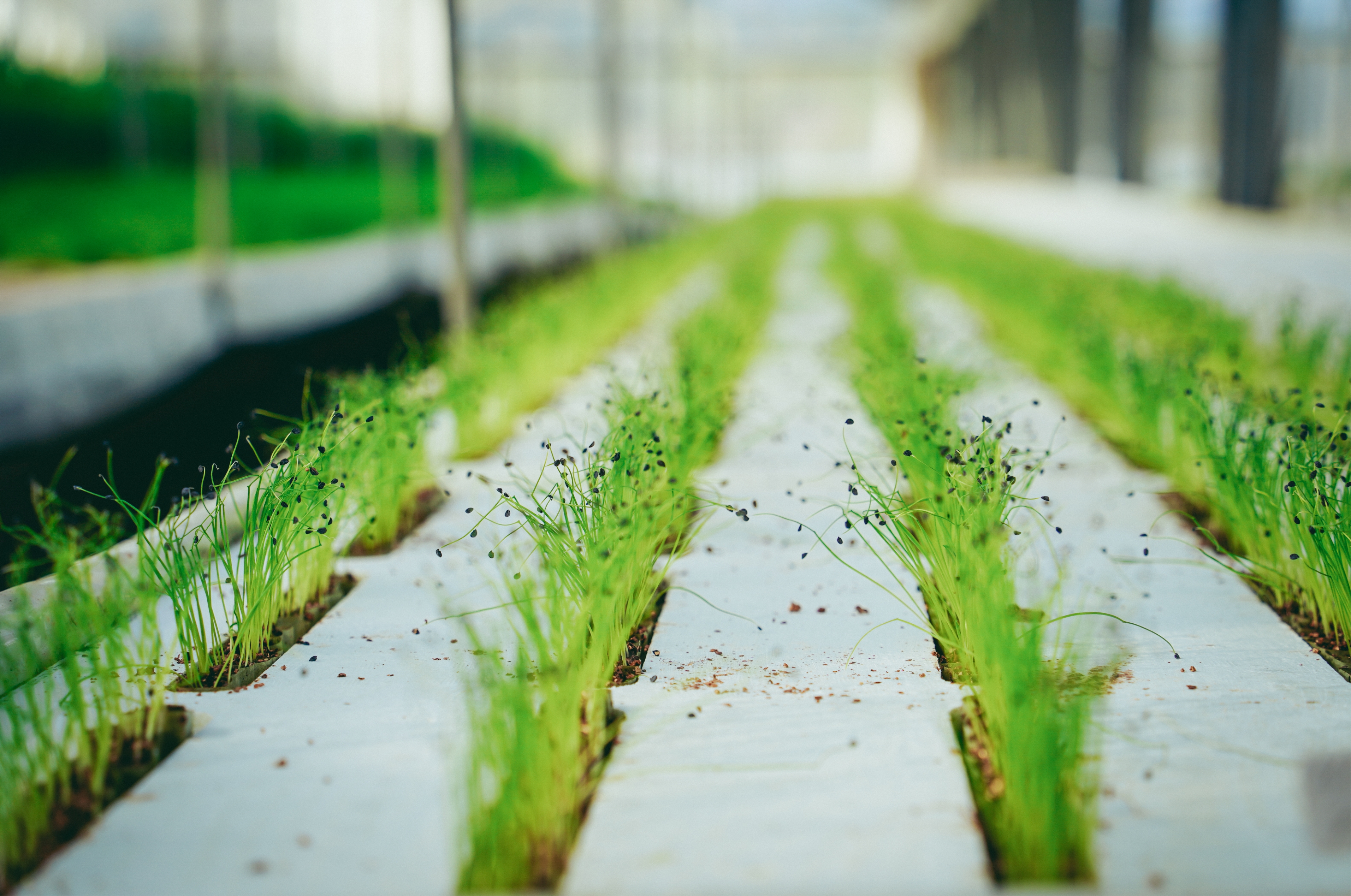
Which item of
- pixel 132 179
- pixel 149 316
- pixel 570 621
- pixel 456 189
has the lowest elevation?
pixel 570 621

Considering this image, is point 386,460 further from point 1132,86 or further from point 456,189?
point 1132,86

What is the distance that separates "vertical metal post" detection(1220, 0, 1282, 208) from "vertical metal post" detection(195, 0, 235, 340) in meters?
5.56

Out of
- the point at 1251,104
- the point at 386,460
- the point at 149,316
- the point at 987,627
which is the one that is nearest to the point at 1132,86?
the point at 1251,104

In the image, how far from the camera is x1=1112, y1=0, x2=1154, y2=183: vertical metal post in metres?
9.52

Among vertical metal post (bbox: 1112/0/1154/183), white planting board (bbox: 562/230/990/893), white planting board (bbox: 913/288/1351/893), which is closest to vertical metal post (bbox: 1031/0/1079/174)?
vertical metal post (bbox: 1112/0/1154/183)

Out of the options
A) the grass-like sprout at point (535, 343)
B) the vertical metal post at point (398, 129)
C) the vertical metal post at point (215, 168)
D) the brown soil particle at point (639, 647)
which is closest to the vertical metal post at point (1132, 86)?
the grass-like sprout at point (535, 343)

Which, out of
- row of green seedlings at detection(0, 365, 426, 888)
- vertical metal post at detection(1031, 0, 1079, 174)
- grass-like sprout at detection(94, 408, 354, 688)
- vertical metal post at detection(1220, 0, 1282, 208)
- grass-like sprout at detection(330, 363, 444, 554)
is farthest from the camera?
vertical metal post at detection(1031, 0, 1079, 174)

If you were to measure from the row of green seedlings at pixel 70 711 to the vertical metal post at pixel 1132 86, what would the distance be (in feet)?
32.1

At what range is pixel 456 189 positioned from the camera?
4.10 m

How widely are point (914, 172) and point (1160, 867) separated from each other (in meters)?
29.4

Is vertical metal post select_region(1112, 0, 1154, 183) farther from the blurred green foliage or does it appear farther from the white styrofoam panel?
the white styrofoam panel

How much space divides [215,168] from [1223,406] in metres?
3.66

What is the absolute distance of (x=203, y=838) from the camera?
4.13 feet

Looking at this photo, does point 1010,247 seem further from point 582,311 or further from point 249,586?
point 249,586
